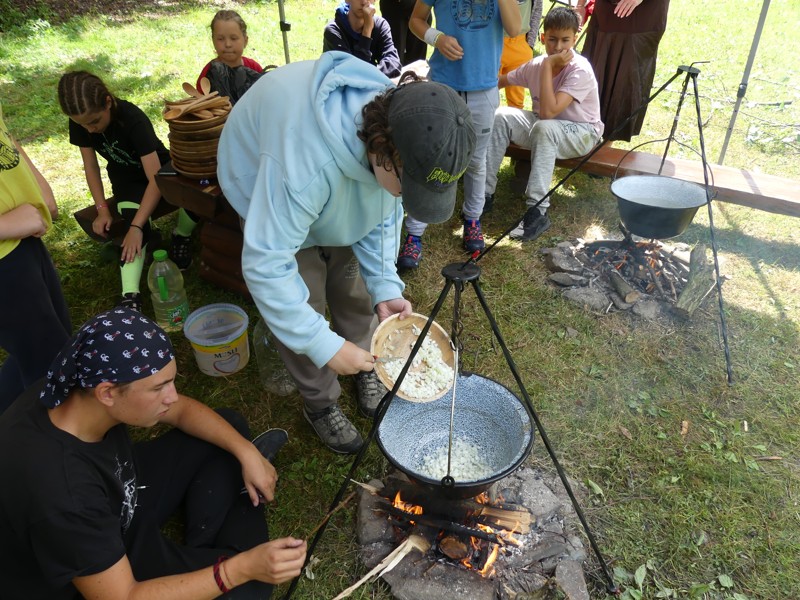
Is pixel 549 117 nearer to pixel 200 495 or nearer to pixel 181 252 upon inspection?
pixel 181 252

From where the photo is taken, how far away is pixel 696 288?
3688 mm

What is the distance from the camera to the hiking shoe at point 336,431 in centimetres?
285

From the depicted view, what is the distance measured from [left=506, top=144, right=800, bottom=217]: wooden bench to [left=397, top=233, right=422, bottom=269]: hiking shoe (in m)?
1.31

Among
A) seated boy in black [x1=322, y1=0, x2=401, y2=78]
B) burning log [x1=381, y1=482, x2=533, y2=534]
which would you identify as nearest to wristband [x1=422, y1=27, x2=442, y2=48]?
seated boy in black [x1=322, y1=0, x2=401, y2=78]

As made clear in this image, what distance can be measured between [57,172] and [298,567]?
482 centimetres

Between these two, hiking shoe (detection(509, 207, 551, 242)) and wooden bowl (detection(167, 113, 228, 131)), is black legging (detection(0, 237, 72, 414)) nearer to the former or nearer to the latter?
wooden bowl (detection(167, 113, 228, 131))

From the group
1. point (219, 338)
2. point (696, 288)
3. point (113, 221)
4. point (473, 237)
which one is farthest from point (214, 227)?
point (696, 288)

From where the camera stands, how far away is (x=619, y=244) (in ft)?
13.7

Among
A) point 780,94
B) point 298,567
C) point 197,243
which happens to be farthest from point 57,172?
point 780,94

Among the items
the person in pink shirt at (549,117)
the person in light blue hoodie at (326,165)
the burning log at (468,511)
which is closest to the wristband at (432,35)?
the person in pink shirt at (549,117)

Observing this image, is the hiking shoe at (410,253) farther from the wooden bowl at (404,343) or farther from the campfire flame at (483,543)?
the campfire flame at (483,543)

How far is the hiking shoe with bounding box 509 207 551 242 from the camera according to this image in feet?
14.8

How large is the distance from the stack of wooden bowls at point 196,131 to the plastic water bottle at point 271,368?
1073 mm

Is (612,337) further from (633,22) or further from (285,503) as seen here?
(633,22)
